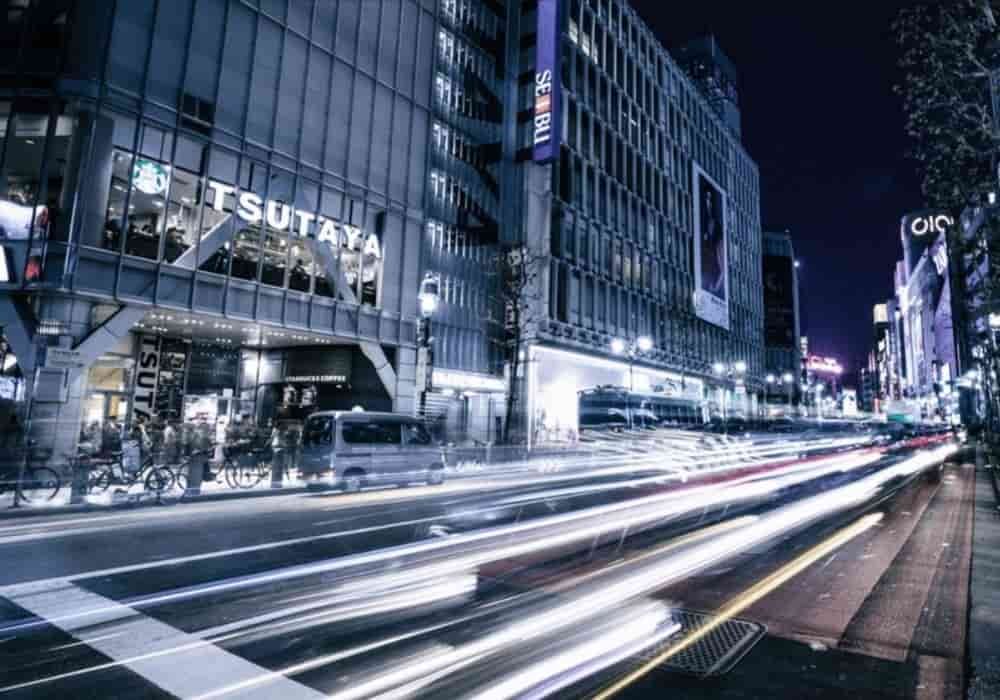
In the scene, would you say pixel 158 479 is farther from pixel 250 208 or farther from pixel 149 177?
pixel 250 208

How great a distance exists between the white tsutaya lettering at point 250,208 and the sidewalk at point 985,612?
77.8 ft

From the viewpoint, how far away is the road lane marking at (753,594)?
14.9ft

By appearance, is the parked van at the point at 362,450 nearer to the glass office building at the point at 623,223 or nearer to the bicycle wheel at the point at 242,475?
the bicycle wheel at the point at 242,475

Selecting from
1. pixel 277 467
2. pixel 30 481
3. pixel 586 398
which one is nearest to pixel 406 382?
pixel 277 467

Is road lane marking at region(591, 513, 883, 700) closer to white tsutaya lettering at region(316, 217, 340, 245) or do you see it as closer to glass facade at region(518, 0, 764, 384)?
white tsutaya lettering at region(316, 217, 340, 245)

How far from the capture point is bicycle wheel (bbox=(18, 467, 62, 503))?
521 inches

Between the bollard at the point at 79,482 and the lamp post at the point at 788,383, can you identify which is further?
the lamp post at the point at 788,383

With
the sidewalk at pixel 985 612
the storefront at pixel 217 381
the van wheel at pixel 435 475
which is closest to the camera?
the sidewalk at pixel 985 612

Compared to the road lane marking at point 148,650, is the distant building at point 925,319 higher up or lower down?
higher up

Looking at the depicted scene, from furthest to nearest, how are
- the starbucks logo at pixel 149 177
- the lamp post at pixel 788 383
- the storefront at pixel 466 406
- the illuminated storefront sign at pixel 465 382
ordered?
the lamp post at pixel 788 383
the illuminated storefront sign at pixel 465 382
the storefront at pixel 466 406
the starbucks logo at pixel 149 177

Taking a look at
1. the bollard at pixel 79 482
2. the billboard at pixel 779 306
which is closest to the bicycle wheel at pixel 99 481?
the bollard at pixel 79 482

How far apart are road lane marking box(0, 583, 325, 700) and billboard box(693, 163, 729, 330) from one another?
6321 cm

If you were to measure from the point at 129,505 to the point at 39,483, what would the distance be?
215 cm

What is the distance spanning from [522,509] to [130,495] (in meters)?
9.75
